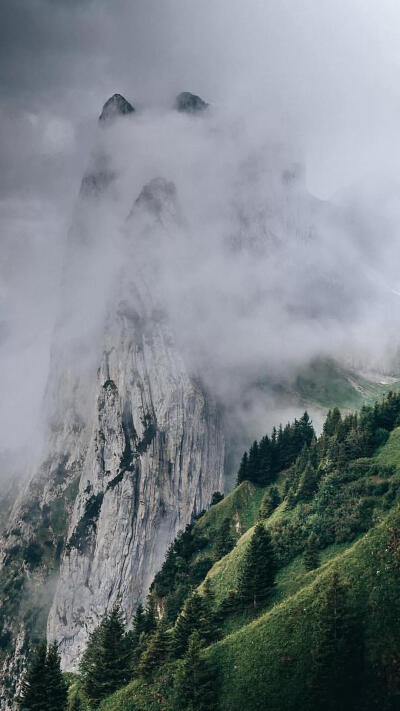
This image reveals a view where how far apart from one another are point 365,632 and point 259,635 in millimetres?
11884

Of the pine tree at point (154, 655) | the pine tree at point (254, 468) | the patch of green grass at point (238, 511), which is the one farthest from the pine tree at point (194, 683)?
the pine tree at point (254, 468)

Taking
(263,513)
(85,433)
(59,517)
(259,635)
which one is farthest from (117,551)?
(259,635)

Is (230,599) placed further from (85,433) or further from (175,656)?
(85,433)

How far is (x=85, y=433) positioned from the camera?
200 metres

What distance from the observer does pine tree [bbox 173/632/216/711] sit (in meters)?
52.6

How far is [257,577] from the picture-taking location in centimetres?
6600

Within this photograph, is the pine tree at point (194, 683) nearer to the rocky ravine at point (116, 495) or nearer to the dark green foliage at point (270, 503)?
the dark green foliage at point (270, 503)

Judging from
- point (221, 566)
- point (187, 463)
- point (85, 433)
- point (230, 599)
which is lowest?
point (230, 599)

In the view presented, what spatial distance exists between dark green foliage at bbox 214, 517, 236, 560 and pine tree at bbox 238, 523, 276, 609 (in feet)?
91.9

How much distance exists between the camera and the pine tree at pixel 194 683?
5259cm

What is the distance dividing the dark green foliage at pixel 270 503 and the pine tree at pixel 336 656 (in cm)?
4273

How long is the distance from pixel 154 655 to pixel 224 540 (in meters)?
40.2

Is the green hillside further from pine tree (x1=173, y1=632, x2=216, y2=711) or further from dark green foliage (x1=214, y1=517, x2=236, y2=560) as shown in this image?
dark green foliage (x1=214, y1=517, x2=236, y2=560)

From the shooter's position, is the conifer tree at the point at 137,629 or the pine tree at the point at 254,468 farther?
the pine tree at the point at 254,468
